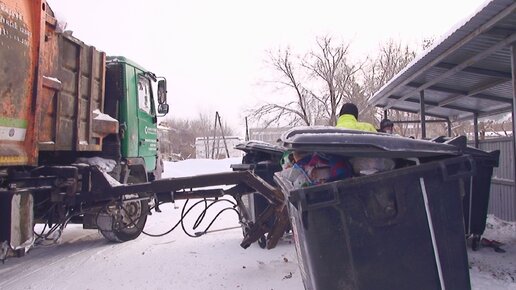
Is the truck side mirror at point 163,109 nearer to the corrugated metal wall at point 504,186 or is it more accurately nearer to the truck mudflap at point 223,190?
the truck mudflap at point 223,190

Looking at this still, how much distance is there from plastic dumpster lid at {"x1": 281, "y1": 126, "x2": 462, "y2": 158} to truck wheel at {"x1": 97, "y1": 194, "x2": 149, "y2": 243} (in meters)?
3.58

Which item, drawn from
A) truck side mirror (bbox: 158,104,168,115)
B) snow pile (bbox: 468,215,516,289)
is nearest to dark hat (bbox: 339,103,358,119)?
snow pile (bbox: 468,215,516,289)

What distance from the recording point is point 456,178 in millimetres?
2504

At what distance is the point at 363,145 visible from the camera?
7.95 feet

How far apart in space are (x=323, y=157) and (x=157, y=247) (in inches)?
181

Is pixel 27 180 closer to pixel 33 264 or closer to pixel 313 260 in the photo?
pixel 33 264

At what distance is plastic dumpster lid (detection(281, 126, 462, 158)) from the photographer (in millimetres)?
2424

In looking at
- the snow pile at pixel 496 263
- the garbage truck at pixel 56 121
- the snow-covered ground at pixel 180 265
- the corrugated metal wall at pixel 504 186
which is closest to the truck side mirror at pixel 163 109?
the garbage truck at pixel 56 121

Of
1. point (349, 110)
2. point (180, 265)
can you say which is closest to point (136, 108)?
point (180, 265)

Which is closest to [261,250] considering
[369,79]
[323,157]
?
[323,157]

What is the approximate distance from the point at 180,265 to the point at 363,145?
3.70m

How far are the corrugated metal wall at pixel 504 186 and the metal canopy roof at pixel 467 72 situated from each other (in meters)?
1.03

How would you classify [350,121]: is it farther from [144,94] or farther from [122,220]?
[144,94]

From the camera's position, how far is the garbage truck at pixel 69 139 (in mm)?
3912
